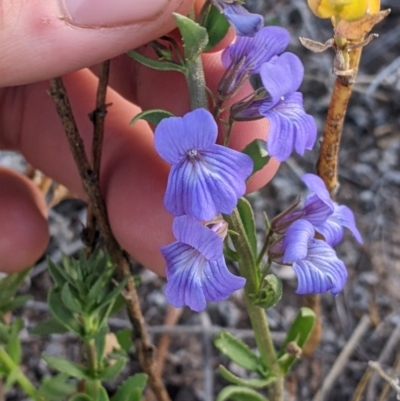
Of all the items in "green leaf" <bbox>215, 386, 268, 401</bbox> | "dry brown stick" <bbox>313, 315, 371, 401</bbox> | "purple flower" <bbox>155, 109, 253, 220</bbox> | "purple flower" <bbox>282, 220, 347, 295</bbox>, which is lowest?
"dry brown stick" <bbox>313, 315, 371, 401</bbox>

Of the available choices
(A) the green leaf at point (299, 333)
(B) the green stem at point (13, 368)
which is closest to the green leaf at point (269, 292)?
(A) the green leaf at point (299, 333)

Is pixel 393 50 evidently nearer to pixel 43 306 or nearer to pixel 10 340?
pixel 43 306

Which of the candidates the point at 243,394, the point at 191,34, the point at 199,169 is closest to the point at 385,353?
the point at 243,394

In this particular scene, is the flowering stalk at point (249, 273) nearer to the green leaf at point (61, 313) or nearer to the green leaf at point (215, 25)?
the green leaf at point (215, 25)

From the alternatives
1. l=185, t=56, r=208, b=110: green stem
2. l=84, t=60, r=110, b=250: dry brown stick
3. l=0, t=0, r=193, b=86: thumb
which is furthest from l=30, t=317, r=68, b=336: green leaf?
l=185, t=56, r=208, b=110: green stem

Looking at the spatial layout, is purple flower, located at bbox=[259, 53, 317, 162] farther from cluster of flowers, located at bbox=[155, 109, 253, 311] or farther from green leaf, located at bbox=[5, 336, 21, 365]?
green leaf, located at bbox=[5, 336, 21, 365]

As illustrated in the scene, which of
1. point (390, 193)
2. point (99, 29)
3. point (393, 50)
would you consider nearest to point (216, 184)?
point (99, 29)
